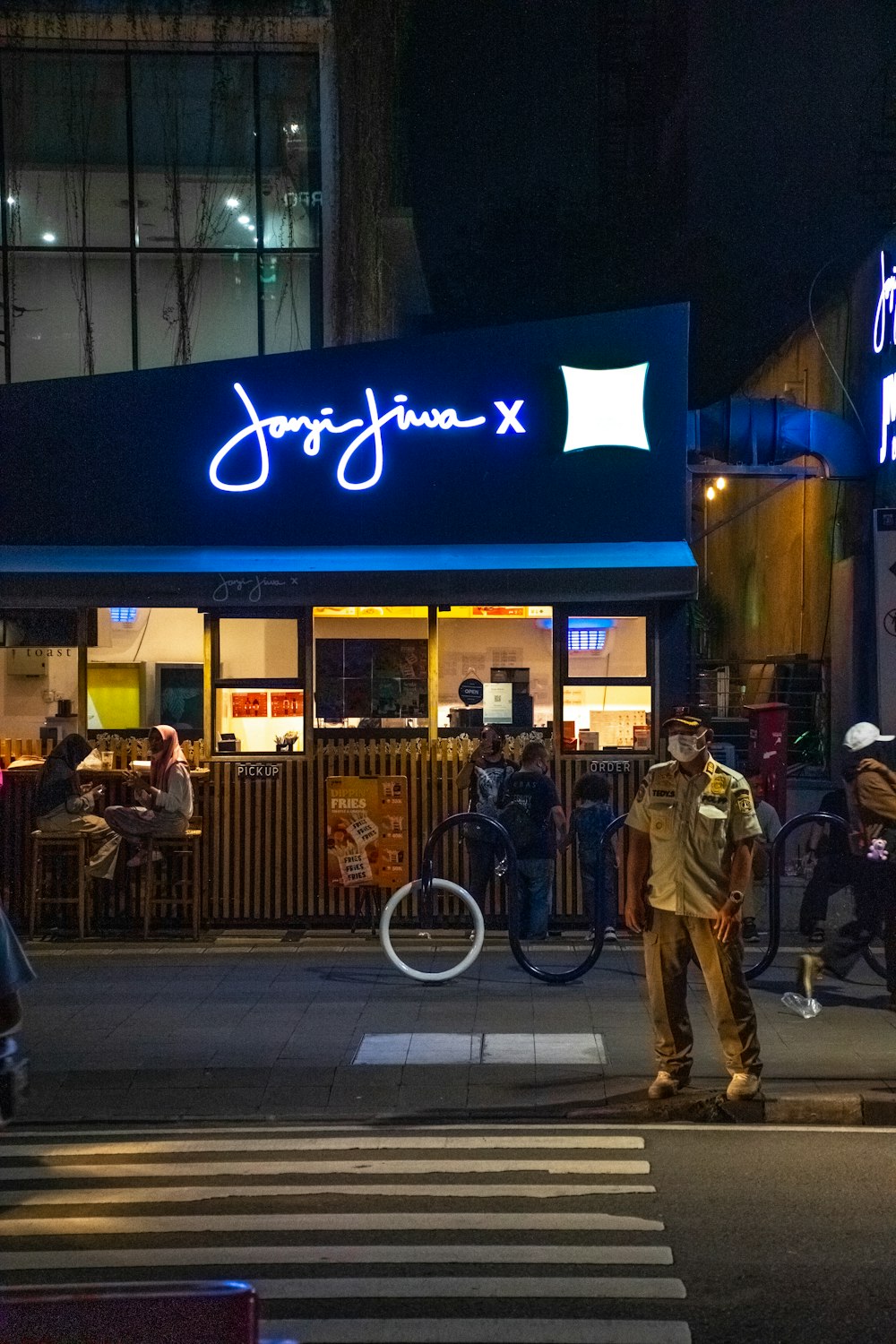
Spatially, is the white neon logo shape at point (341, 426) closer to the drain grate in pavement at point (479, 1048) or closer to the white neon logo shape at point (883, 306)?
the white neon logo shape at point (883, 306)

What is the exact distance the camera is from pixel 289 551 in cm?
1252

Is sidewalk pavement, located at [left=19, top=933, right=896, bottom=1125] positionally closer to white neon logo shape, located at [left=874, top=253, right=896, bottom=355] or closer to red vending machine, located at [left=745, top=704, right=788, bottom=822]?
red vending machine, located at [left=745, top=704, right=788, bottom=822]

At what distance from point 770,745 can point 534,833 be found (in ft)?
14.1

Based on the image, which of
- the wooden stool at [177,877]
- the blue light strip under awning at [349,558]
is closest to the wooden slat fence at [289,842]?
the wooden stool at [177,877]

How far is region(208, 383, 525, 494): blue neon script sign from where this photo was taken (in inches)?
491

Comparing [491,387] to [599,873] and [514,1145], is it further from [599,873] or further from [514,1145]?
[514,1145]

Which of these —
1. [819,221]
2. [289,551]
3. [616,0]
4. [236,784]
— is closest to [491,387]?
[289,551]

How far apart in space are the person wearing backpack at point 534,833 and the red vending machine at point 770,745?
12.9 ft

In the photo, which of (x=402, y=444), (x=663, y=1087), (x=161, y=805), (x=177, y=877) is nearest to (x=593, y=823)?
(x=161, y=805)

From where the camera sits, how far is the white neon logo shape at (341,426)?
12.5 m

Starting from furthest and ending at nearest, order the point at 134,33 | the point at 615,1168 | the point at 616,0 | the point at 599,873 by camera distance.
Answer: the point at 616,0 → the point at 134,33 → the point at 599,873 → the point at 615,1168

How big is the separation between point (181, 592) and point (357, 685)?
1.79 m

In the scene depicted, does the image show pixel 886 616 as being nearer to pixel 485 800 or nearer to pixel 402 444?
pixel 485 800

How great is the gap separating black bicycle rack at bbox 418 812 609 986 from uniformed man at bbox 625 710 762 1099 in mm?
2466
